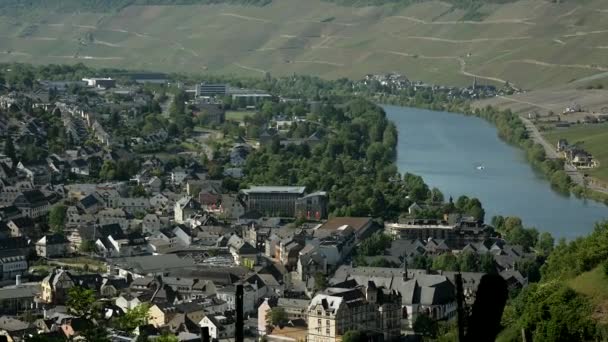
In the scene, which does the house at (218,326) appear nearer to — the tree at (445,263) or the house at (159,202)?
the tree at (445,263)

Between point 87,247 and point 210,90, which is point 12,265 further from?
point 210,90

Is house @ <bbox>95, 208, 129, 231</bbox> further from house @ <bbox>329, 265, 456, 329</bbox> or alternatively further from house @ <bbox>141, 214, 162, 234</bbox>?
house @ <bbox>329, 265, 456, 329</bbox>

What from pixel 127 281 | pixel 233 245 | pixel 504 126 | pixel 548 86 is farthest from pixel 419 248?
pixel 548 86

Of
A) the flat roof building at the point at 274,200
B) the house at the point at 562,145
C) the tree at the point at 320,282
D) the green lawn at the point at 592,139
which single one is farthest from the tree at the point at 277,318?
the house at the point at 562,145

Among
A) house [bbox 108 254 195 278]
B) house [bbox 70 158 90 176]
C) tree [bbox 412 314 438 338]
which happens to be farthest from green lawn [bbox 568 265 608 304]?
house [bbox 70 158 90 176]

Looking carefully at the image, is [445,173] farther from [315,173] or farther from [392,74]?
[392,74]

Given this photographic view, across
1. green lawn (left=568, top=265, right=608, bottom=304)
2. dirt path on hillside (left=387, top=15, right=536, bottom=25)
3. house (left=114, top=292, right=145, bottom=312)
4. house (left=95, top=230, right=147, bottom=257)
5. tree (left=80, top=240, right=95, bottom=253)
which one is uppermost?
dirt path on hillside (left=387, top=15, right=536, bottom=25)
